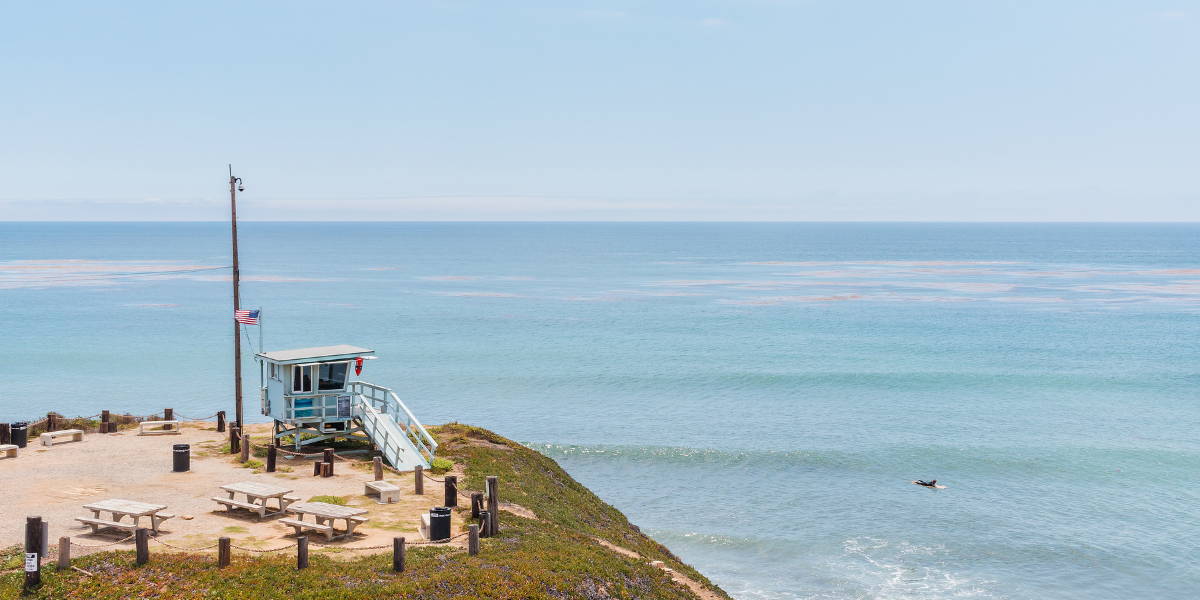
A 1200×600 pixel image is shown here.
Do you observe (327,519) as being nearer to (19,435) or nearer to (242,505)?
(242,505)

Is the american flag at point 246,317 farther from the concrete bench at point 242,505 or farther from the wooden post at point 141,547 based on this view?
the wooden post at point 141,547

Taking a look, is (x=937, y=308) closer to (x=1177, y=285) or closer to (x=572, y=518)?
(x=1177, y=285)

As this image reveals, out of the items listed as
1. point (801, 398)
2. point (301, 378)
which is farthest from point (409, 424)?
point (801, 398)

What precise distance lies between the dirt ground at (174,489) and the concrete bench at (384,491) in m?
0.18

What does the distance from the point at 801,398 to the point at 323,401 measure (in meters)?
35.2

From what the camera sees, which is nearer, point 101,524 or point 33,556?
point 33,556

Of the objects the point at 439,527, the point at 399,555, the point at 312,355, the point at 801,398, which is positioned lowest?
the point at 801,398

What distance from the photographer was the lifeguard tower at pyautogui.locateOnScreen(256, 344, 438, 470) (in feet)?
95.7

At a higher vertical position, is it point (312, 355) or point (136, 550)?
point (312, 355)

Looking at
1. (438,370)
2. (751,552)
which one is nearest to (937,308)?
(438,370)

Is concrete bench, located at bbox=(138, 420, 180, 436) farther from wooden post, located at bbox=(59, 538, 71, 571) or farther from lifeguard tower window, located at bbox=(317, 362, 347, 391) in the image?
wooden post, located at bbox=(59, 538, 71, 571)

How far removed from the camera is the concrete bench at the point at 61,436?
29797mm

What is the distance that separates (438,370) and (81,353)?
30188 millimetres

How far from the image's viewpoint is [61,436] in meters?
30.3
